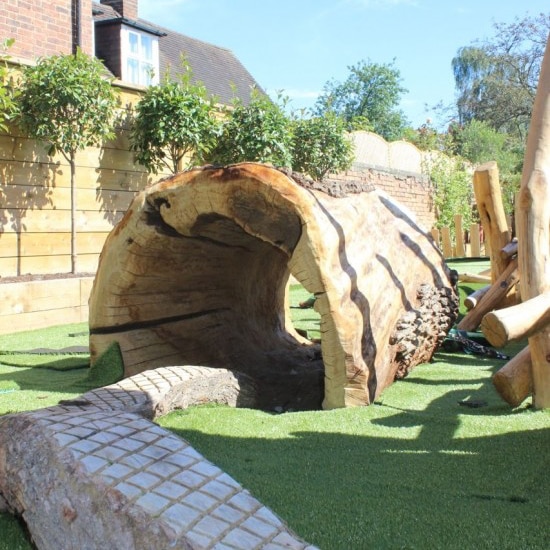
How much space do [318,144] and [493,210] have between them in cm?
531

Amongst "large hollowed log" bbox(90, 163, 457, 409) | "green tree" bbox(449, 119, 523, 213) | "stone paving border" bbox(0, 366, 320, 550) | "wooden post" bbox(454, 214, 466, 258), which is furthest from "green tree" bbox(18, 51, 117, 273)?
"green tree" bbox(449, 119, 523, 213)

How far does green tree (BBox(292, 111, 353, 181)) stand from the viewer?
35.7ft

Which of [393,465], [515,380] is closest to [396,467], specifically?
[393,465]

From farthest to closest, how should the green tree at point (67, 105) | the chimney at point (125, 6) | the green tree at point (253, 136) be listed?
1. the chimney at point (125, 6)
2. the green tree at point (253, 136)
3. the green tree at point (67, 105)

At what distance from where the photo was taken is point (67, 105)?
7438mm

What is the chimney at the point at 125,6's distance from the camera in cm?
1827

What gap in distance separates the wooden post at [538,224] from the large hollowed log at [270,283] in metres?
0.76

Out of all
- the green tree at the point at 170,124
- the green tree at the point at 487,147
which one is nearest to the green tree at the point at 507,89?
the green tree at the point at 487,147

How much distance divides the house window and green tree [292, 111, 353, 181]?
7.02 m

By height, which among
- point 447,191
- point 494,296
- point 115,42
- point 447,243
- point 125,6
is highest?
point 125,6

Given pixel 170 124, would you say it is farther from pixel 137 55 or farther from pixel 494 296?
pixel 137 55

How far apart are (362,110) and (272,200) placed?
44.6 m

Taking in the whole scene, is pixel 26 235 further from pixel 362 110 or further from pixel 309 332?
pixel 362 110

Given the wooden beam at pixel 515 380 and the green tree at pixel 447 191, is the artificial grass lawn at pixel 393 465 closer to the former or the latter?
the wooden beam at pixel 515 380
